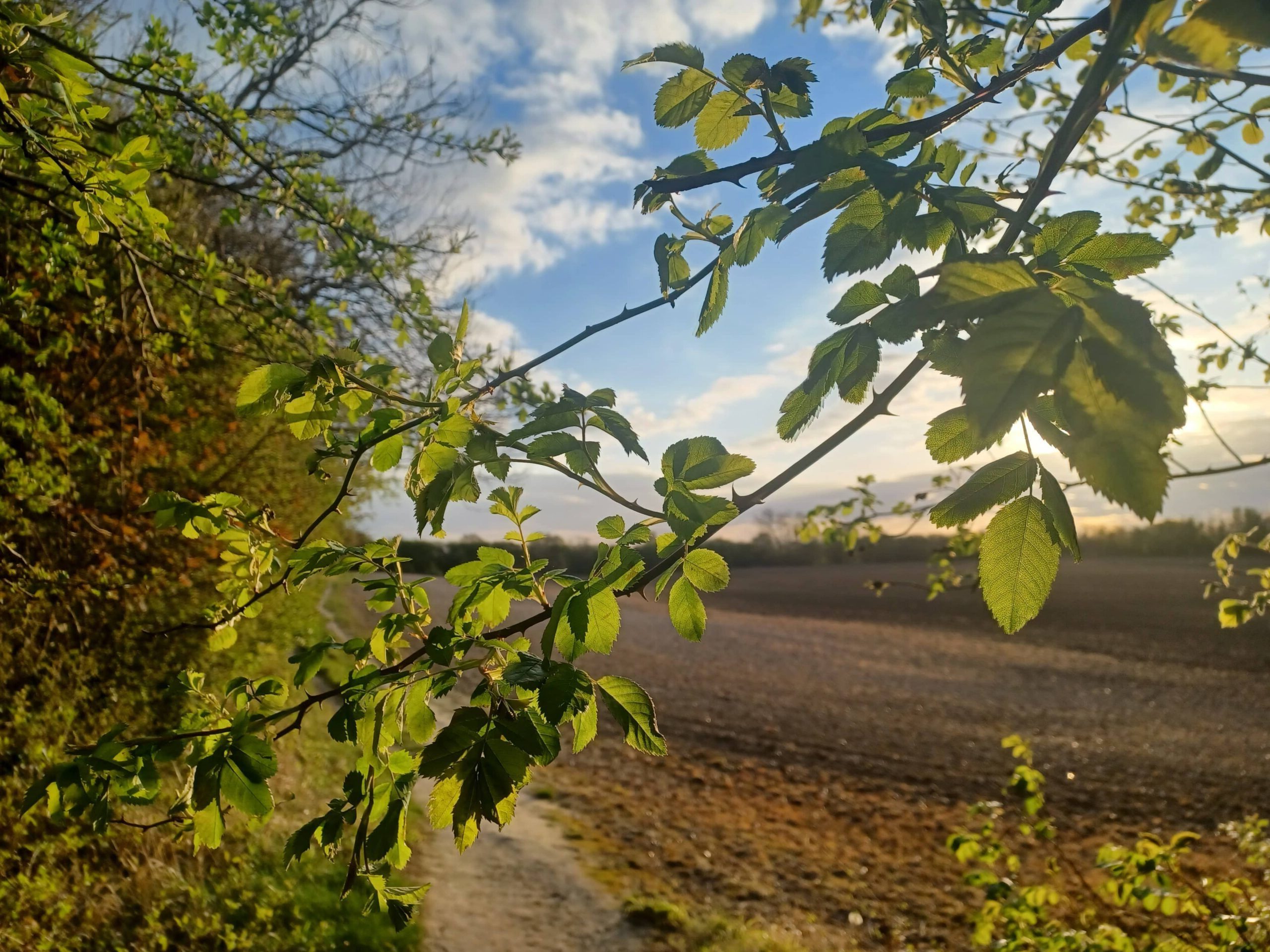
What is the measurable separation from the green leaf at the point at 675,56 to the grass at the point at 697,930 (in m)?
5.51

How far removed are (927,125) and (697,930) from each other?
5762 mm

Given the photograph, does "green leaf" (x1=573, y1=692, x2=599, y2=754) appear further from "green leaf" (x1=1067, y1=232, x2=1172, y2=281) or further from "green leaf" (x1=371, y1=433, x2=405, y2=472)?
"green leaf" (x1=1067, y1=232, x2=1172, y2=281)

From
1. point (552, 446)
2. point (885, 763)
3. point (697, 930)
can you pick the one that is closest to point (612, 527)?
point (552, 446)

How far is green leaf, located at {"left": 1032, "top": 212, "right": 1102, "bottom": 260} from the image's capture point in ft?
2.62

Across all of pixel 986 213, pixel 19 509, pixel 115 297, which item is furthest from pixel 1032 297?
pixel 19 509

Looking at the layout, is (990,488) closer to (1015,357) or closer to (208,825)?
(1015,357)

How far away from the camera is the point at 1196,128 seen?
11.0 feet

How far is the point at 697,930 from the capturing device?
5.30 meters

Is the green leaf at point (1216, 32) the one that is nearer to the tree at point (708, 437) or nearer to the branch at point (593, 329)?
the tree at point (708, 437)

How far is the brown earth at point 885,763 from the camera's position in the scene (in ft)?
21.0

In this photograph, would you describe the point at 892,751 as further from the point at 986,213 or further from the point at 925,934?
the point at 986,213

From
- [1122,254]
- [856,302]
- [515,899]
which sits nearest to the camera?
[1122,254]

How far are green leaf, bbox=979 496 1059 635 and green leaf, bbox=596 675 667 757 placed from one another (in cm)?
46

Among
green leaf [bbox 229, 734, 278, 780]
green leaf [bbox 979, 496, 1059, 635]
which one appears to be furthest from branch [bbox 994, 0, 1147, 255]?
green leaf [bbox 229, 734, 278, 780]
